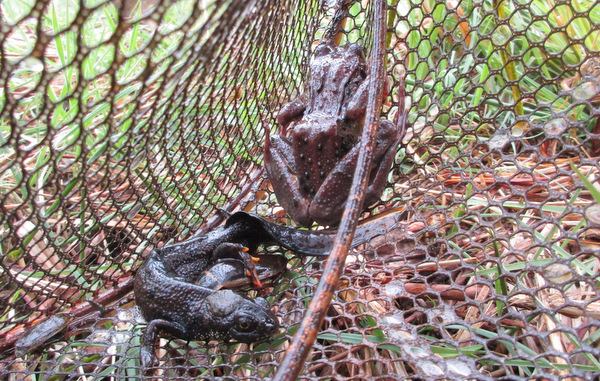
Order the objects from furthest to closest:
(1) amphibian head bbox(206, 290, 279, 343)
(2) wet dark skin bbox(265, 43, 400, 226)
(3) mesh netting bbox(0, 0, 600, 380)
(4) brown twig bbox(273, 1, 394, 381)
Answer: (2) wet dark skin bbox(265, 43, 400, 226), (1) amphibian head bbox(206, 290, 279, 343), (3) mesh netting bbox(0, 0, 600, 380), (4) brown twig bbox(273, 1, 394, 381)

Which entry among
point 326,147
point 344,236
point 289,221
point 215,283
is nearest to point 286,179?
point 326,147

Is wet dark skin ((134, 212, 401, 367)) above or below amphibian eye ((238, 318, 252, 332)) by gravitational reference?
above

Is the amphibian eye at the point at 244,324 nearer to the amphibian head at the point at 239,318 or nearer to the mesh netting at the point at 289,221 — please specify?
the amphibian head at the point at 239,318

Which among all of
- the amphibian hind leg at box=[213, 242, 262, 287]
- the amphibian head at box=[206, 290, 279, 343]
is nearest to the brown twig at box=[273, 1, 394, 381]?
the amphibian head at box=[206, 290, 279, 343]

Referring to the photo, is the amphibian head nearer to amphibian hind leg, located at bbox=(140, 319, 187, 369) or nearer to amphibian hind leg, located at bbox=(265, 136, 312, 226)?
amphibian hind leg, located at bbox=(140, 319, 187, 369)

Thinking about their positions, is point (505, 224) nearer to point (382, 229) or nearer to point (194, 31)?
point (382, 229)

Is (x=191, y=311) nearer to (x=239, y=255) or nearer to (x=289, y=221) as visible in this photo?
(x=239, y=255)
